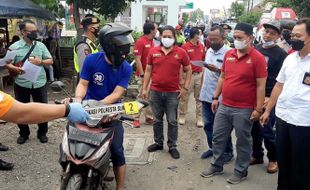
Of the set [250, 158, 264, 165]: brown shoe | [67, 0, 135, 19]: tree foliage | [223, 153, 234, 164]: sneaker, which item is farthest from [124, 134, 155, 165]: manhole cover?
[67, 0, 135, 19]: tree foliage

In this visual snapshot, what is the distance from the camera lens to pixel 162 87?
5348mm

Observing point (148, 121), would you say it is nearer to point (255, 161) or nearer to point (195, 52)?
point (195, 52)

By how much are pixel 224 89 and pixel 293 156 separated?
1.12 metres

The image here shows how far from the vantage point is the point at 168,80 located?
17.4 ft

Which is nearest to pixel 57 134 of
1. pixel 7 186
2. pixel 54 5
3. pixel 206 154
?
pixel 7 186

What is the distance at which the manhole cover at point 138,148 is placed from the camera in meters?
5.17

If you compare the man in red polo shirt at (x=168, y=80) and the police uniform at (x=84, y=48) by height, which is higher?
the police uniform at (x=84, y=48)

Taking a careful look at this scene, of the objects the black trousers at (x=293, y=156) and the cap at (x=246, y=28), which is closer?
the black trousers at (x=293, y=156)

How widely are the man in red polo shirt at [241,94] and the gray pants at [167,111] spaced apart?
2.95 feet

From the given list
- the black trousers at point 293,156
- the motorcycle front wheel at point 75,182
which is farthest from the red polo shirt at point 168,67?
the motorcycle front wheel at point 75,182

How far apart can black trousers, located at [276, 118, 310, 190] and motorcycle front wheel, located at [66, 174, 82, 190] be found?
6.88ft

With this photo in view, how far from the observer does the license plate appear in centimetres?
314

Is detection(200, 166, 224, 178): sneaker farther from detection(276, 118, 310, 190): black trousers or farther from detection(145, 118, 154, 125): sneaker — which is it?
detection(145, 118, 154, 125): sneaker

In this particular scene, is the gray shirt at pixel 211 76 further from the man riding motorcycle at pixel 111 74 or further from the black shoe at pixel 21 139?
the black shoe at pixel 21 139
